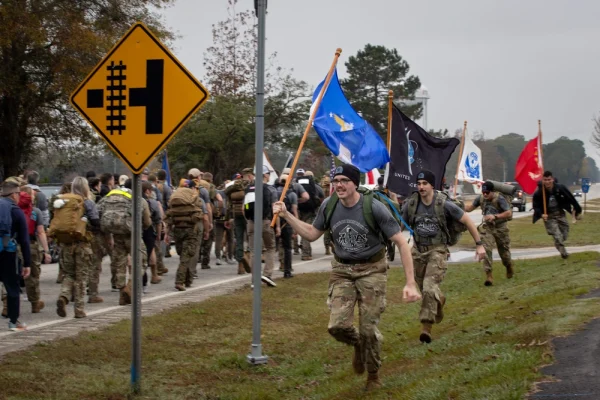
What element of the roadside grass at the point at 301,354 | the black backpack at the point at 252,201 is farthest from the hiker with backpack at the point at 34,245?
the black backpack at the point at 252,201

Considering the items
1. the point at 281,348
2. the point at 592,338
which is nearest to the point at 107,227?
the point at 281,348

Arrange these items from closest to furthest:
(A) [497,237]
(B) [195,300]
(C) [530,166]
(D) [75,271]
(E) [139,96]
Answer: (E) [139,96]
(D) [75,271]
(B) [195,300]
(A) [497,237]
(C) [530,166]

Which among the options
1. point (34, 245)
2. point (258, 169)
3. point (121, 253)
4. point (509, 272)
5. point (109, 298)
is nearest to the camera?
point (258, 169)

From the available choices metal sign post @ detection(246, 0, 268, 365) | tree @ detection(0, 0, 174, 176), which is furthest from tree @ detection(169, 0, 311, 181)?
metal sign post @ detection(246, 0, 268, 365)

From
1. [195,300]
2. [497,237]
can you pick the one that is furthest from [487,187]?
[195,300]

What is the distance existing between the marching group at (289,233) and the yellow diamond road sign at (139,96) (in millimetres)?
547

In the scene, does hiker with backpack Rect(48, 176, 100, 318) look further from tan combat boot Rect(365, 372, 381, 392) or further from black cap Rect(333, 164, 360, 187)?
tan combat boot Rect(365, 372, 381, 392)

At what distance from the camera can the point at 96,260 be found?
14766 millimetres

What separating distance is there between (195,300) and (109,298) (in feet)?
4.71

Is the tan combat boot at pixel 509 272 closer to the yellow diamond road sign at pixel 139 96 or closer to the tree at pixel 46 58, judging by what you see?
the yellow diamond road sign at pixel 139 96

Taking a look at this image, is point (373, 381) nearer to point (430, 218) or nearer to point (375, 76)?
point (430, 218)

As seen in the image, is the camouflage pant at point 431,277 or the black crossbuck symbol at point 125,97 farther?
the camouflage pant at point 431,277

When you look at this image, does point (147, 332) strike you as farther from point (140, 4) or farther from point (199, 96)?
point (140, 4)

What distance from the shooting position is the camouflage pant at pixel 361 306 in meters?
8.02
